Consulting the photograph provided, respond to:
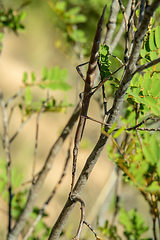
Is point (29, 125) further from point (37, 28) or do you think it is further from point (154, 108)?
point (154, 108)

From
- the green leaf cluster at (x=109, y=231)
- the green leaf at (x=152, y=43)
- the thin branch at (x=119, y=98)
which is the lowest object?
the green leaf cluster at (x=109, y=231)

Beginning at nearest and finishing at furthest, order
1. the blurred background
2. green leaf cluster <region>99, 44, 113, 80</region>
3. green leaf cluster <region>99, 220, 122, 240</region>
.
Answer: green leaf cluster <region>99, 44, 113, 80</region>
green leaf cluster <region>99, 220, 122, 240</region>
the blurred background

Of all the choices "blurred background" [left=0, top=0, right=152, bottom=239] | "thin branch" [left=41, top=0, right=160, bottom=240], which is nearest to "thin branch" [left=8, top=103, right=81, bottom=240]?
"blurred background" [left=0, top=0, right=152, bottom=239]

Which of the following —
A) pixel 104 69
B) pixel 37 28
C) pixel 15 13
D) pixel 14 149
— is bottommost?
pixel 14 149

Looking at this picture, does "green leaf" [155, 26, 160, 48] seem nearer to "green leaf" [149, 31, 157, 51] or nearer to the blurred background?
"green leaf" [149, 31, 157, 51]

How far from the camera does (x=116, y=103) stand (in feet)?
1.30

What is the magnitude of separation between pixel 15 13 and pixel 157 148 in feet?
2.74

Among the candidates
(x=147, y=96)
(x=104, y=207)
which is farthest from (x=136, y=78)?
(x=104, y=207)

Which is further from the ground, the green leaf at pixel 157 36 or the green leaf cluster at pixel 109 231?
the green leaf at pixel 157 36

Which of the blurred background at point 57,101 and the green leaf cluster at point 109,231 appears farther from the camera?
the blurred background at point 57,101

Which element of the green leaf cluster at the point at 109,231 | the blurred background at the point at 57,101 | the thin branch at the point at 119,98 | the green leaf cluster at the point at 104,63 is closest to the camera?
the thin branch at the point at 119,98

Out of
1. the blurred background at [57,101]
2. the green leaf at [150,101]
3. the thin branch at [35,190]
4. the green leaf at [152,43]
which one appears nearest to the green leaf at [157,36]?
the green leaf at [152,43]

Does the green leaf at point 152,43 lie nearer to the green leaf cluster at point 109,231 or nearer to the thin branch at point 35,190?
the thin branch at point 35,190

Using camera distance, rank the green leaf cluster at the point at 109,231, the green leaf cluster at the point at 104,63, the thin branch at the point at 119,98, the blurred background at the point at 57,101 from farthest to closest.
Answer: the blurred background at the point at 57,101
the green leaf cluster at the point at 109,231
the green leaf cluster at the point at 104,63
the thin branch at the point at 119,98
